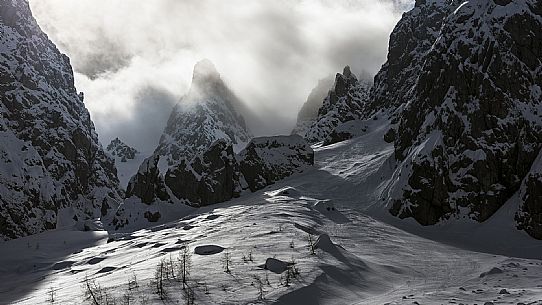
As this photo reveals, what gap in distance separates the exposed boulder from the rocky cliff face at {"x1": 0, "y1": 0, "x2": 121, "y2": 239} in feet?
78.8

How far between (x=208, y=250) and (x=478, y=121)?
25.4 metres

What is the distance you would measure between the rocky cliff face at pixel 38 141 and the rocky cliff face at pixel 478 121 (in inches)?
1967

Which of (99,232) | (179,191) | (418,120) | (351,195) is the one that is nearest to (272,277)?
(351,195)

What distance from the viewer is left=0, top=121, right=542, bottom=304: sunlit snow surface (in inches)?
492

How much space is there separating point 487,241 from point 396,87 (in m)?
78.8

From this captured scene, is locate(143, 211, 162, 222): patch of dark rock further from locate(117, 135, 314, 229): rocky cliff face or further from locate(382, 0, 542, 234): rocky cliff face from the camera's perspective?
locate(382, 0, 542, 234): rocky cliff face

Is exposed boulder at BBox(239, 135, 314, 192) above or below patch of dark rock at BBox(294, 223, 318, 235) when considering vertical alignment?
above

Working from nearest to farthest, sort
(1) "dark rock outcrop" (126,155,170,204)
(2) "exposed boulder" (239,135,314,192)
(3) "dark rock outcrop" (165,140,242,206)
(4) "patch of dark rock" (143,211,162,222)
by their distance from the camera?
(4) "patch of dark rock" (143,211,162,222) → (1) "dark rock outcrop" (126,155,170,204) → (3) "dark rock outcrop" (165,140,242,206) → (2) "exposed boulder" (239,135,314,192)

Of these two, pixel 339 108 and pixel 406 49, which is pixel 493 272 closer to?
pixel 406 49

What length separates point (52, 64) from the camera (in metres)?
111

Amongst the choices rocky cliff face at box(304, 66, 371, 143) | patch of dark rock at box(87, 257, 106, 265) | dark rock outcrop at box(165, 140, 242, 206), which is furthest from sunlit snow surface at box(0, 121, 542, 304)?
rocky cliff face at box(304, 66, 371, 143)

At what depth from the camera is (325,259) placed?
16562 mm

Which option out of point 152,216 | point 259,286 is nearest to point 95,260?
point 259,286

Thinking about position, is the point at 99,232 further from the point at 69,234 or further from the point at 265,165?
the point at 265,165
